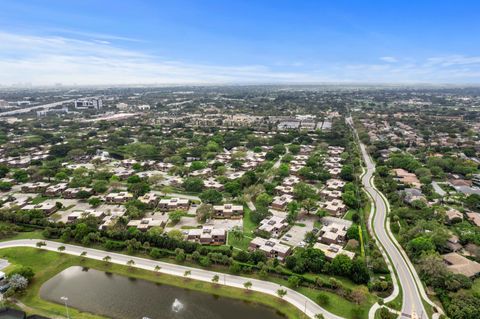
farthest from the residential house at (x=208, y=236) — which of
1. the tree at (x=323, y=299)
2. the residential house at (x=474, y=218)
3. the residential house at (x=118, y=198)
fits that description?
the residential house at (x=474, y=218)

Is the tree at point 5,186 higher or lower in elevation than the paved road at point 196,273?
higher

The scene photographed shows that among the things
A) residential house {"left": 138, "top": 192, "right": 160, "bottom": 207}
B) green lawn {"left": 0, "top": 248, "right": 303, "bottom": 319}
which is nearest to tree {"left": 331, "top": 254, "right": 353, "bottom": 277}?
green lawn {"left": 0, "top": 248, "right": 303, "bottom": 319}

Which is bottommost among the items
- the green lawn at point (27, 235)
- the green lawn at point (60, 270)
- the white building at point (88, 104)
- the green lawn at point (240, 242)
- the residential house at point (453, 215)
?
the green lawn at point (60, 270)

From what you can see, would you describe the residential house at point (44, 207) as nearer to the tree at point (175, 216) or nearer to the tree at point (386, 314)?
the tree at point (175, 216)

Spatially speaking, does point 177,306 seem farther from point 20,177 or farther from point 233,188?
point 20,177

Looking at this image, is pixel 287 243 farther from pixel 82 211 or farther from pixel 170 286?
pixel 82 211

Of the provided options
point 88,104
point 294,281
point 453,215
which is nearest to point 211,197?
point 294,281
